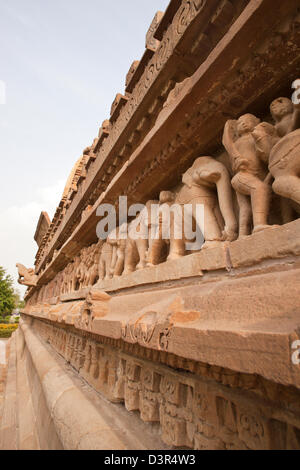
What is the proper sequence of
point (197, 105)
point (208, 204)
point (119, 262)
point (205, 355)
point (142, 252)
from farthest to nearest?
1. point (119, 262)
2. point (142, 252)
3. point (208, 204)
4. point (197, 105)
5. point (205, 355)

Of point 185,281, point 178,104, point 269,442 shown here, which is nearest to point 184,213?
point 185,281

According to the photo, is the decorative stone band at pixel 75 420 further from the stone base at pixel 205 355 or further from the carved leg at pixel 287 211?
the carved leg at pixel 287 211

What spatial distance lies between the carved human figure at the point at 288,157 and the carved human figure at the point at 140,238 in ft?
4.83

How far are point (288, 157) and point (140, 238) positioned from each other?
1.89 m

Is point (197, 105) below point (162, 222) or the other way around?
the other way around

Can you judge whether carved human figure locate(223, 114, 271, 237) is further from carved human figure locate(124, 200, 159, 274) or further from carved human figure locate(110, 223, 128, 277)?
carved human figure locate(110, 223, 128, 277)

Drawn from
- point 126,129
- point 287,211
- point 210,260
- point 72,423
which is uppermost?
point 126,129

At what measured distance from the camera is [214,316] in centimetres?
132

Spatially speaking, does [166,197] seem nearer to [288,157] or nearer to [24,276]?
[288,157]

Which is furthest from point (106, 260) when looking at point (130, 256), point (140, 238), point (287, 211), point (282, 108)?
point (282, 108)

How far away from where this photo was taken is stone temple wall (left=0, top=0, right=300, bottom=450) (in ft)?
3.82

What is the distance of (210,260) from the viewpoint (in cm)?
174

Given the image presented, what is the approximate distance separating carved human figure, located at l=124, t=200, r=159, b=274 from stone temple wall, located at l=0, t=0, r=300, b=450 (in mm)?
19

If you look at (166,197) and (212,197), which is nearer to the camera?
(212,197)
